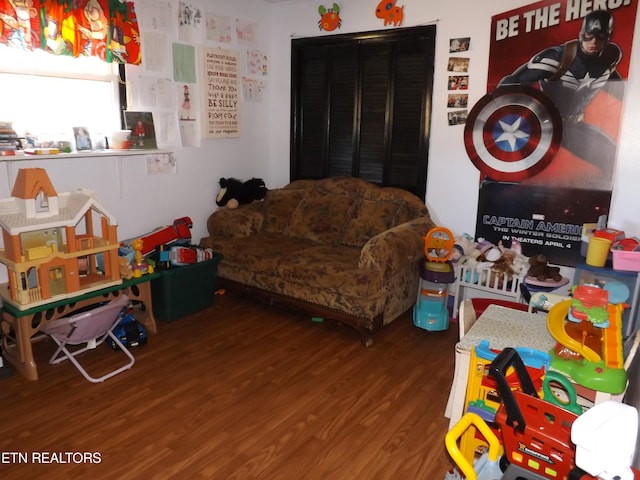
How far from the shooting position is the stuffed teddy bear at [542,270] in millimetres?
3186

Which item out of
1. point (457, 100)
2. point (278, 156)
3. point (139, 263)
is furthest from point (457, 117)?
point (139, 263)

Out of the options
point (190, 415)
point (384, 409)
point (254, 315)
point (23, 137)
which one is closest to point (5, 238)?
point (23, 137)

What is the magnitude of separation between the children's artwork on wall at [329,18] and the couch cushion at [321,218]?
1462mm

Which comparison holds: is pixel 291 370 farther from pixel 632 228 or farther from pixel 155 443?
pixel 632 228

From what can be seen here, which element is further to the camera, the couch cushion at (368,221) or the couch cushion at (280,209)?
the couch cushion at (280,209)

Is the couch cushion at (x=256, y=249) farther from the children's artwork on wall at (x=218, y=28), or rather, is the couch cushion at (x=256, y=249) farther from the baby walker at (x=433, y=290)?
the children's artwork on wall at (x=218, y=28)

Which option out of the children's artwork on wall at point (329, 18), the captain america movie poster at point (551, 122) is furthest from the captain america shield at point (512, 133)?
the children's artwork on wall at point (329, 18)

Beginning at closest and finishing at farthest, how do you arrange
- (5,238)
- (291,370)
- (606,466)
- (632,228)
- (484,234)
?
(606,466), (5,238), (291,370), (632,228), (484,234)

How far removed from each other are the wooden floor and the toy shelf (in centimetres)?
39

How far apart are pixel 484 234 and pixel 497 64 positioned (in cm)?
124

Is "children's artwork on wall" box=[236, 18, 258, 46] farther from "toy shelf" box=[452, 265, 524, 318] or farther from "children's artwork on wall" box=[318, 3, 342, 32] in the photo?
"toy shelf" box=[452, 265, 524, 318]

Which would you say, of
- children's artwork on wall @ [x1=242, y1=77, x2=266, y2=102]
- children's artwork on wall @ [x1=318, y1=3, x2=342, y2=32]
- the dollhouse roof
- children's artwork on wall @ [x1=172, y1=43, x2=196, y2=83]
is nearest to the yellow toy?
the dollhouse roof

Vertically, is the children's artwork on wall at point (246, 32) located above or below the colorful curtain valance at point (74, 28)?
above

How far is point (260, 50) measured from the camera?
4461mm
